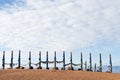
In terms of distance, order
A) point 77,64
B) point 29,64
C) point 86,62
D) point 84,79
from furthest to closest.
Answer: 1. point 86,62
2. point 77,64
3. point 29,64
4. point 84,79

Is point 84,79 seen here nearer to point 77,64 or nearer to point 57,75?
point 57,75

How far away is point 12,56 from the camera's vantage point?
58188 mm

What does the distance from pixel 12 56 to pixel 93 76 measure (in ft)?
82.1

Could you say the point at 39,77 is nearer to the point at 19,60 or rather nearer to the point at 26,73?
the point at 26,73

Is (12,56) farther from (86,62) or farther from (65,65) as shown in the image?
(86,62)

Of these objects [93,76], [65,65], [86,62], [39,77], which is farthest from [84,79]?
[86,62]

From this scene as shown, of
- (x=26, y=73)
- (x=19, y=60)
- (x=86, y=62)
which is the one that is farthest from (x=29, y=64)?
(x=26, y=73)

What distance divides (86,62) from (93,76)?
106ft

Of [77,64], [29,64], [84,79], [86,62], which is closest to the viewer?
[84,79]

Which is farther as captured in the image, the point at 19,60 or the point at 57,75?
the point at 19,60

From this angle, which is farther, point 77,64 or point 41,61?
point 77,64

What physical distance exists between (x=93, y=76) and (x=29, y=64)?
23314mm

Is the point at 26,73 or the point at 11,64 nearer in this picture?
the point at 26,73

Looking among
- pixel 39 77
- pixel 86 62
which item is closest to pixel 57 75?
pixel 39 77
